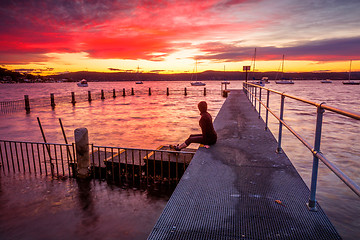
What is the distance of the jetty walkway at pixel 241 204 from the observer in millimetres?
2316

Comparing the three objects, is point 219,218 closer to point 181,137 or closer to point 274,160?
point 274,160

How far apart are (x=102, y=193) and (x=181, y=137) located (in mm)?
8563

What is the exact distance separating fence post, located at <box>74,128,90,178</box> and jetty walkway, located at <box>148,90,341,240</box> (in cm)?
481

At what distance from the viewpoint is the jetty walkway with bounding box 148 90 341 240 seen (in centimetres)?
232

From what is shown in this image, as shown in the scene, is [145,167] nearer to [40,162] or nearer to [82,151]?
[82,151]

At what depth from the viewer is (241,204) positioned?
2822 millimetres

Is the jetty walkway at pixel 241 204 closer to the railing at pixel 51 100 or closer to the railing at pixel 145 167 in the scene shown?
the railing at pixel 145 167

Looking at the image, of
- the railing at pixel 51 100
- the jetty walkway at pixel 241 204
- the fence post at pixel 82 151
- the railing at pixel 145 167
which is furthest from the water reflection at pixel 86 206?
the railing at pixel 51 100

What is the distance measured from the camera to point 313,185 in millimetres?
2719

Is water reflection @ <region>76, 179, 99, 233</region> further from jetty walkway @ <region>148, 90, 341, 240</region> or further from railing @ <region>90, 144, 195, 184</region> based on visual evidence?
jetty walkway @ <region>148, 90, 341, 240</region>

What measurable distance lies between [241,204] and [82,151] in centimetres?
643

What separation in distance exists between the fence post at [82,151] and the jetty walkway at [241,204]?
4.81 meters

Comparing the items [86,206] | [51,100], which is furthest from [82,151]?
[51,100]

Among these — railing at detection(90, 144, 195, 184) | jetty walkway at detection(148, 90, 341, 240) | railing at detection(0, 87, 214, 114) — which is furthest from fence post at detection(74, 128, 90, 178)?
railing at detection(0, 87, 214, 114)
